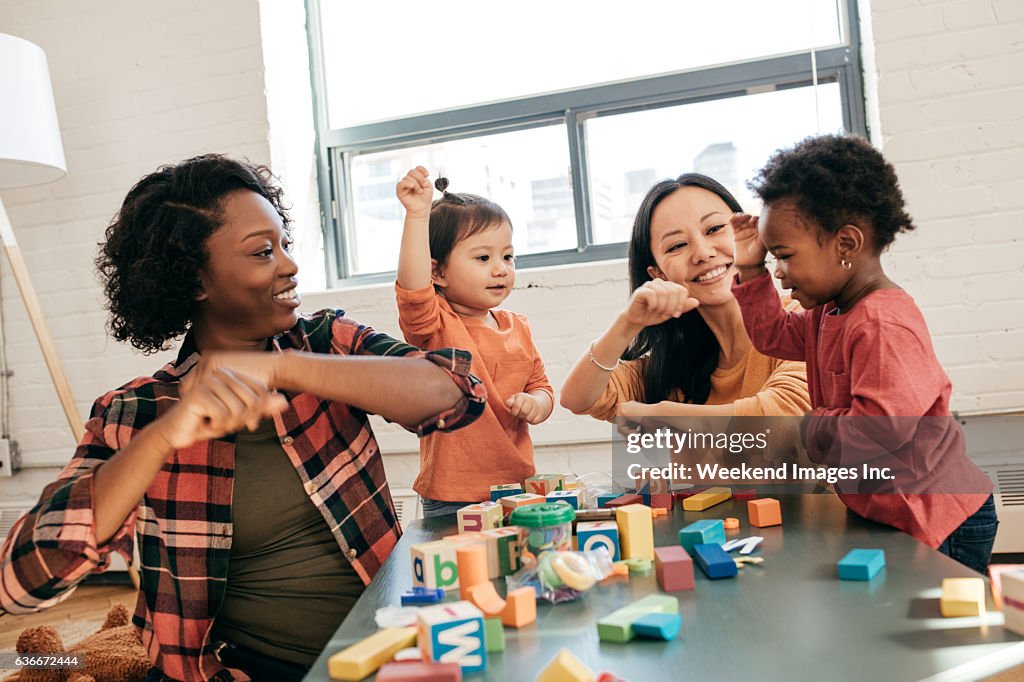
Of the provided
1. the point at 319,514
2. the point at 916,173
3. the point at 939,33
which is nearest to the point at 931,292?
the point at 916,173

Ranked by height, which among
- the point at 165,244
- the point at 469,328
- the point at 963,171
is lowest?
the point at 469,328

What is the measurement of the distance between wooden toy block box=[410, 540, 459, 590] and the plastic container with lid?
88mm

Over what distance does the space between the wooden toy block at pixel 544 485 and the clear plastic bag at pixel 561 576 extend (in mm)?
335

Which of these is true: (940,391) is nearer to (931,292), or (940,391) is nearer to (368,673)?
(368,673)

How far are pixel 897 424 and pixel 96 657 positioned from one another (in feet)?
6.17

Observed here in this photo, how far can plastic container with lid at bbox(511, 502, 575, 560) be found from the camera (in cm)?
94

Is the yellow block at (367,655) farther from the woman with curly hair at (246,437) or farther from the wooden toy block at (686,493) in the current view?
the wooden toy block at (686,493)

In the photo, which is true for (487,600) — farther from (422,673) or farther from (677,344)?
(677,344)

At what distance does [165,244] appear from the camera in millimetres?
1240

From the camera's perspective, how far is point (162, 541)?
3.87ft

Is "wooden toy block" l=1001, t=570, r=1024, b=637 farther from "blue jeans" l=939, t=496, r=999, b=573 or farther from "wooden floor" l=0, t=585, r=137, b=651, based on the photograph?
"wooden floor" l=0, t=585, r=137, b=651

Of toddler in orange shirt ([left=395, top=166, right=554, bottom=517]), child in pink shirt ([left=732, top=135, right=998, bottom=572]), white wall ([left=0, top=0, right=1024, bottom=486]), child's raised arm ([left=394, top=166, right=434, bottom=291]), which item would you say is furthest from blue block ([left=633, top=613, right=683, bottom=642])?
white wall ([left=0, top=0, right=1024, bottom=486])

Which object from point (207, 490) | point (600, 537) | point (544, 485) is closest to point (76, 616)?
point (207, 490)

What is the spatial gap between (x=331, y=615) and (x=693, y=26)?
236 centimetres
